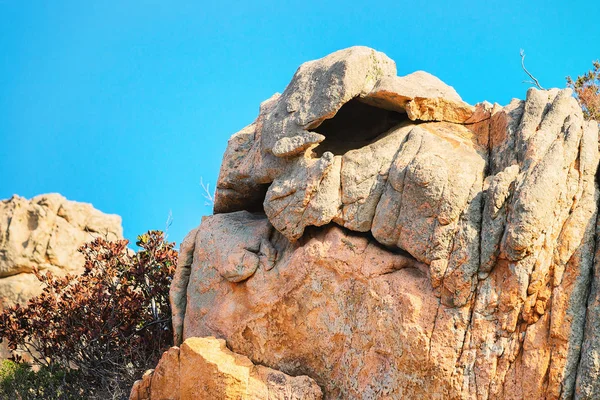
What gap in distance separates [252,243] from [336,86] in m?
2.46

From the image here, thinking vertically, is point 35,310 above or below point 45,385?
above

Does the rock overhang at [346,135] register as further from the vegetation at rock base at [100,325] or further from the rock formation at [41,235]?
the rock formation at [41,235]

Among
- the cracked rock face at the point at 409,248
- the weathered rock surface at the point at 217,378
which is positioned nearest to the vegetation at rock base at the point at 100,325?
the cracked rock face at the point at 409,248

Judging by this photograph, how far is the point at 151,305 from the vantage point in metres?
14.0

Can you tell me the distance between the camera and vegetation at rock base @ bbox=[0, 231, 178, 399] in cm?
1345

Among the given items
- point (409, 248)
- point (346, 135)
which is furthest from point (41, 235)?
point (409, 248)

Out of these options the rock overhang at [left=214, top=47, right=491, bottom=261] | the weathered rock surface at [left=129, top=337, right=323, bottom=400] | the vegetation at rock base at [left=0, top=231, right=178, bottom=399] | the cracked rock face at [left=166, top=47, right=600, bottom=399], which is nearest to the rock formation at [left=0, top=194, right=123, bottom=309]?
the vegetation at rock base at [left=0, top=231, right=178, bottom=399]

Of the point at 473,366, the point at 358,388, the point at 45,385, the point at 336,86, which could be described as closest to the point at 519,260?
the point at 473,366

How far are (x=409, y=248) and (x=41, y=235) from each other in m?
14.3

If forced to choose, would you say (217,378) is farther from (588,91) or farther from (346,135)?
(588,91)

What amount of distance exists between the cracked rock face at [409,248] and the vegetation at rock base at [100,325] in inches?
97.8

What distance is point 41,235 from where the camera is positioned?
20.6 metres

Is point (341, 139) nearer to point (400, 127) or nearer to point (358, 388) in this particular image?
point (400, 127)

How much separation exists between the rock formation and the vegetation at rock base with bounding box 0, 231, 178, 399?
5.55 m
